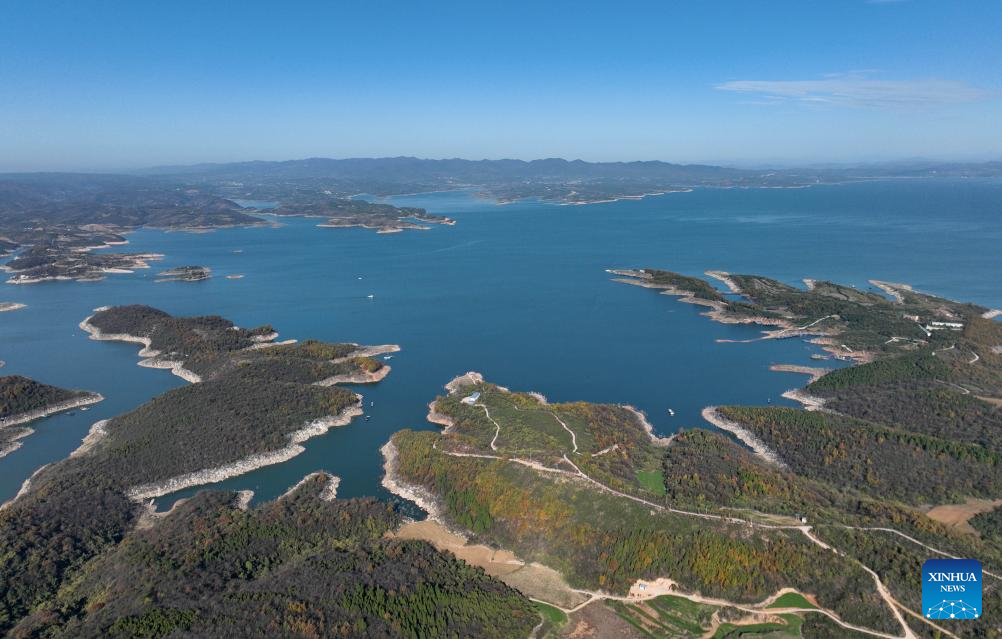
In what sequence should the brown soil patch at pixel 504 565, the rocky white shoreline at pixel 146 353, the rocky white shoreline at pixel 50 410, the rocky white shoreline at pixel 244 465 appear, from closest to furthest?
the brown soil patch at pixel 504 565
the rocky white shoreline at pixel 244 465
the rocky white shoreline at pixel 50 410
the rocky white shoreline at pixel 146 353

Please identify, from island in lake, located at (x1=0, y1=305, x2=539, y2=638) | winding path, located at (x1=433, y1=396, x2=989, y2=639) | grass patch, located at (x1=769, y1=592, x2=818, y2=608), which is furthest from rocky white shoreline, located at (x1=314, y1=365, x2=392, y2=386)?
grass patch, located at (x1=769, y1=592, x2=818, y2=608)

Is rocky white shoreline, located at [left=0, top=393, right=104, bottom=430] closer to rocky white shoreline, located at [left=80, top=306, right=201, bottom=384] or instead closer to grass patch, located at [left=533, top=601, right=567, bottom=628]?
rocky white shoreline, located at [left=80, top=306, right=201, bottom=384]

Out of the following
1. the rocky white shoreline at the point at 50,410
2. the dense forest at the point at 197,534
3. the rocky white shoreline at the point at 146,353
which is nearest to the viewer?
the dense forest at the point at 197,534

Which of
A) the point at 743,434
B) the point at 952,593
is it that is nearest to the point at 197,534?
the point at 952,593

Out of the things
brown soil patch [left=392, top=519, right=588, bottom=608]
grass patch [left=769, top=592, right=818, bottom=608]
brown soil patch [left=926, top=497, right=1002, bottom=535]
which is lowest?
brown soil patch [left=392, top=519, right=588, bottom=608]

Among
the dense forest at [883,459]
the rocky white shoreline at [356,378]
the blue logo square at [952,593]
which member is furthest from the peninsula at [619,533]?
the rocky white shoreline at [356,378]

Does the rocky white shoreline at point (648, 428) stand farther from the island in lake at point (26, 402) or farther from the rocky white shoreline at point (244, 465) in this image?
the island in lake at point (26, 402)

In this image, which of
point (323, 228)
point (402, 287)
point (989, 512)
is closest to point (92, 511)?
point (989, 512)
